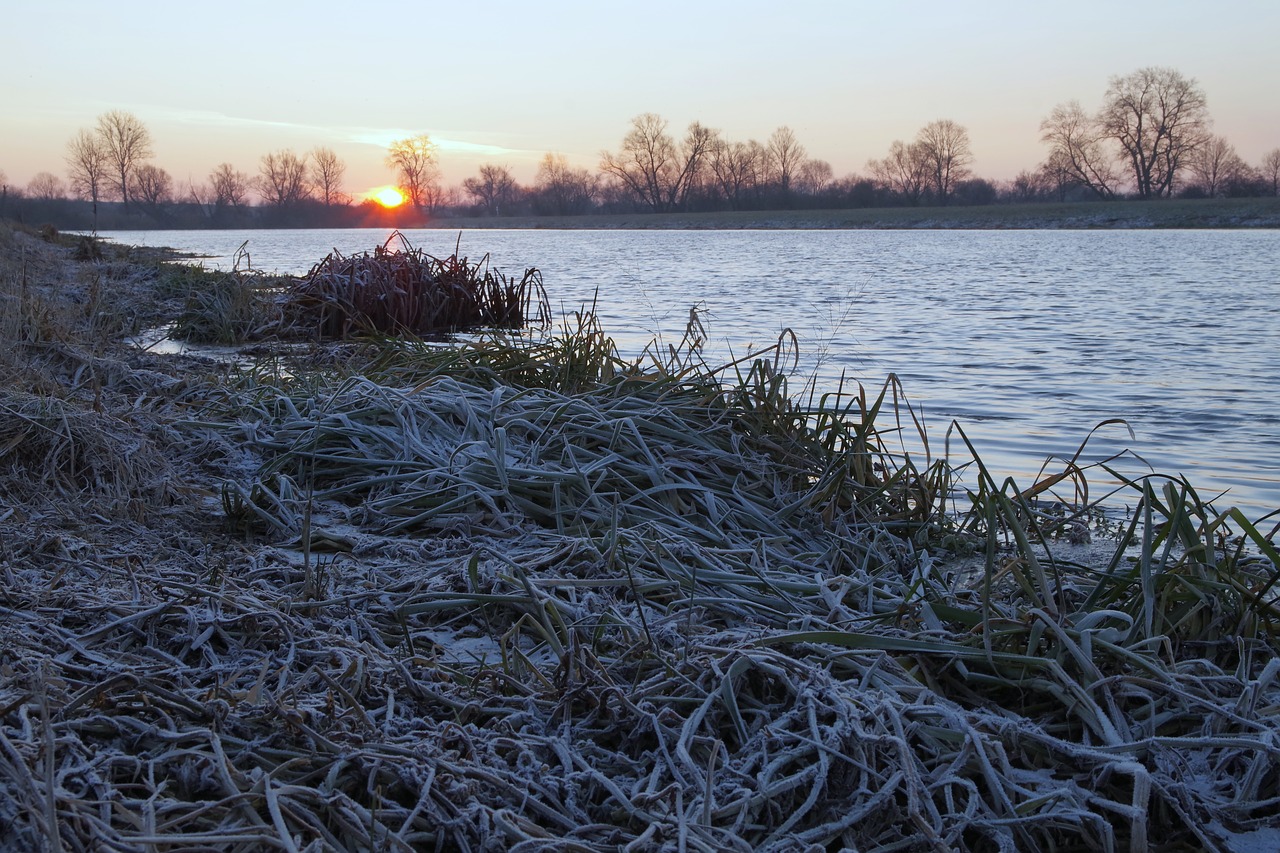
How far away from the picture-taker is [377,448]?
12.1ft

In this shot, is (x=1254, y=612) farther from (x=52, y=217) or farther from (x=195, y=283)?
(x=52, y=217)

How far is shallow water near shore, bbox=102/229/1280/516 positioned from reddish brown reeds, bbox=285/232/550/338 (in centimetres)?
126

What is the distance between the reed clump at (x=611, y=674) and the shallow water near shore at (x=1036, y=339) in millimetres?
1857

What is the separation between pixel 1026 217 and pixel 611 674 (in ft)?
169

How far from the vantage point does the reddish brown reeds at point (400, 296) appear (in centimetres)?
962

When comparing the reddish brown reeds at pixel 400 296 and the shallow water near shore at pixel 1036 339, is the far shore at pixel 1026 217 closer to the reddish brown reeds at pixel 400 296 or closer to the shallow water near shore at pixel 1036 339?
the shallow water near shore at pixel 1036 339

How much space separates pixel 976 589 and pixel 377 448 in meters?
2.20

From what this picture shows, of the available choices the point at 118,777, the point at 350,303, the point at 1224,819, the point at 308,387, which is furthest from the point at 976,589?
the point at 350,303

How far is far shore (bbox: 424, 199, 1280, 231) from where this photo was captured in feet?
139

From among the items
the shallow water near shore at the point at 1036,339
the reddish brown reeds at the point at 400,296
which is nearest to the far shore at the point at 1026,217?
the shallow water near shore at the point at 1036,339

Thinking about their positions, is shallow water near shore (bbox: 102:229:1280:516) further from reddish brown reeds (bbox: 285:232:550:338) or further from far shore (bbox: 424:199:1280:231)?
far shore (bbox: 424:199:1280:231)

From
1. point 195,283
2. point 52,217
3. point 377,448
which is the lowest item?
point 377,448

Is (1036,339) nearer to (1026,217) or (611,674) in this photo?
(611,674)

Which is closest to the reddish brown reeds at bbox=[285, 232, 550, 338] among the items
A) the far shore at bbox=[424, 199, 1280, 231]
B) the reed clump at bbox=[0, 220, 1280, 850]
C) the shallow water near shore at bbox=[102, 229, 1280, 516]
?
the shallow water near shore at bbox=[102, 229, 1280, 516]
